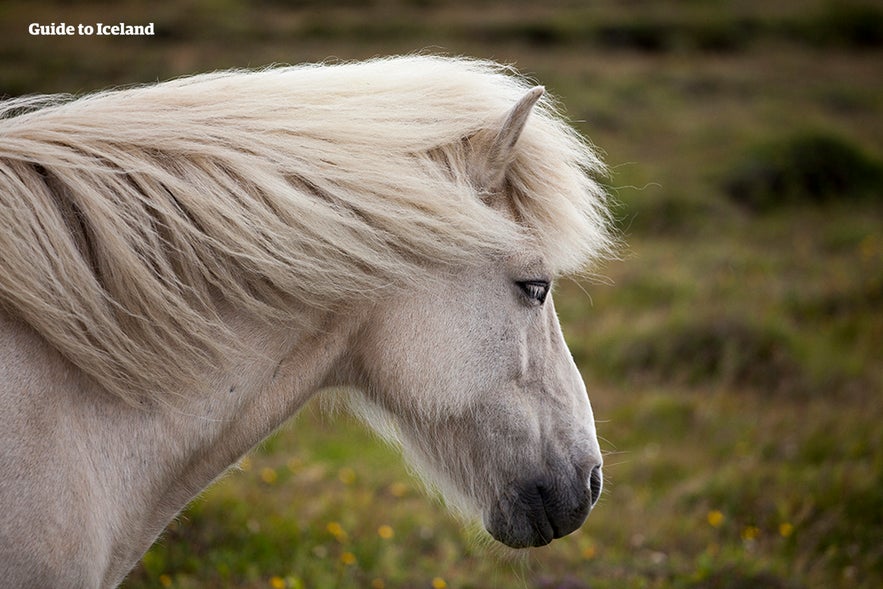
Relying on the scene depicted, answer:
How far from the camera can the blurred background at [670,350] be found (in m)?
4.56

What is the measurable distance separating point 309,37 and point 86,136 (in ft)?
72.6

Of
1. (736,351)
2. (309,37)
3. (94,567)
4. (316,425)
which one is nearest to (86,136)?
(94,567)

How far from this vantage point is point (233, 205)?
2.10 meters

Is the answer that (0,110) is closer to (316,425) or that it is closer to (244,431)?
(244,431)

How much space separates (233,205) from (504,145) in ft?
2.58

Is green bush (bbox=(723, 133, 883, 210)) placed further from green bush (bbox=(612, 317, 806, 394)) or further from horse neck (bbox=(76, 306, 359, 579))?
horse neck (bbox=(76, 306, 359, 579))

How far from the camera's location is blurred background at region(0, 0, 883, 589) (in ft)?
15.0

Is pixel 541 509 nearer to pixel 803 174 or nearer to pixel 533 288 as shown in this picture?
pixel 533 288

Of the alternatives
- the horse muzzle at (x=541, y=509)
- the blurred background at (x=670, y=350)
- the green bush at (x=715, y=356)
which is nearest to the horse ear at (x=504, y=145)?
the blurred background at (x=670, y=350)

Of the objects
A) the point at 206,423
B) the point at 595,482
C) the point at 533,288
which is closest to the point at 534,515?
the point at 595,482

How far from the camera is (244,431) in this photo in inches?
88.4

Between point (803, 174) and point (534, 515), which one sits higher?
point (534, 515)

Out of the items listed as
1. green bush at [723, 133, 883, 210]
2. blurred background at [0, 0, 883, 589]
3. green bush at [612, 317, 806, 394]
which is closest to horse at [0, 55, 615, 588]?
blurred background at [0, 0, 883, 589]

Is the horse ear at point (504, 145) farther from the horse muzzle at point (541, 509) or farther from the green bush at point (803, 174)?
the green bush at point (803, 174)
